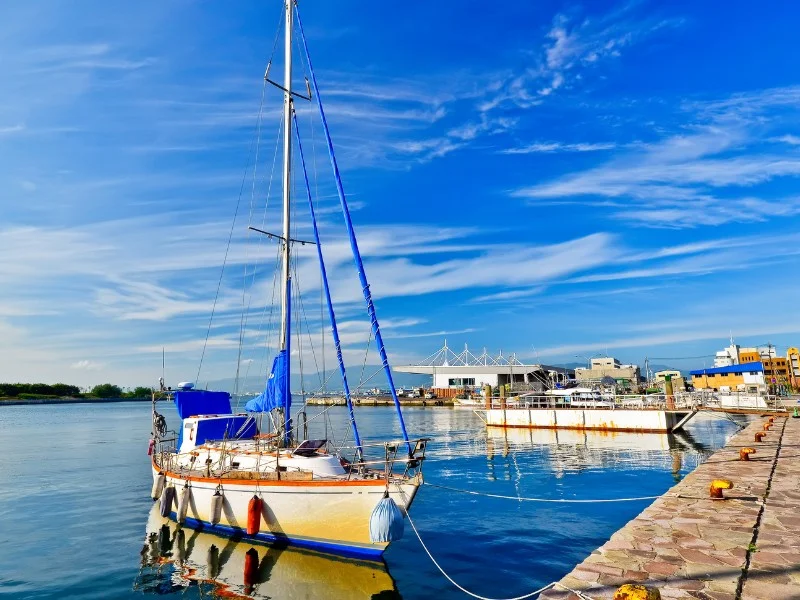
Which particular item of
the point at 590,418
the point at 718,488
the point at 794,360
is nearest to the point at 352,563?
the point at 718,488

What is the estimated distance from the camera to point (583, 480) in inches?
1071

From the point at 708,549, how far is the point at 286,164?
19214mm

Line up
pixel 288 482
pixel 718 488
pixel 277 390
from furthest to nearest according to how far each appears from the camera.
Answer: pixel 277 390 < pixel 288 482 < pixel 718 488

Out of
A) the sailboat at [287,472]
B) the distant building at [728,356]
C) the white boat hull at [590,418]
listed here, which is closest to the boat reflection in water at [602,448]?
the white boat hull at [590,418]

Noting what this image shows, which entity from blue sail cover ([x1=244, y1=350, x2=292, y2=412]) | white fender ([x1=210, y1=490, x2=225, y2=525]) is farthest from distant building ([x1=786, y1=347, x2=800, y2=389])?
white fender ([x1=210, y1=490, x2=225, y2=525])

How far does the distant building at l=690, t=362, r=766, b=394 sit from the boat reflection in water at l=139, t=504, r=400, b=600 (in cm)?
7771

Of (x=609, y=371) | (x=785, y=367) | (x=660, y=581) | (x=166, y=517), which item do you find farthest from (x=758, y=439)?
(x=785, y=367)

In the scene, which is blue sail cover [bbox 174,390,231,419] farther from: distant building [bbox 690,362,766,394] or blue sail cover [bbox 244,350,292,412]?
distant building [bbox 690,362,766,394]

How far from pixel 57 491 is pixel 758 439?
123 feet

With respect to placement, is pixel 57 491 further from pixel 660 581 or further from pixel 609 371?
pixel 609 371

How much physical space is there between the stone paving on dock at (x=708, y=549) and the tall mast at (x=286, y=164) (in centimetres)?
1372

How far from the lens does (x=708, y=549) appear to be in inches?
381

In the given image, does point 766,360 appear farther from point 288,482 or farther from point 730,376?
point 288,482

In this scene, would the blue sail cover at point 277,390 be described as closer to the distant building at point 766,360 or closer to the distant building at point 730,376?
the distant building at point 730,376
